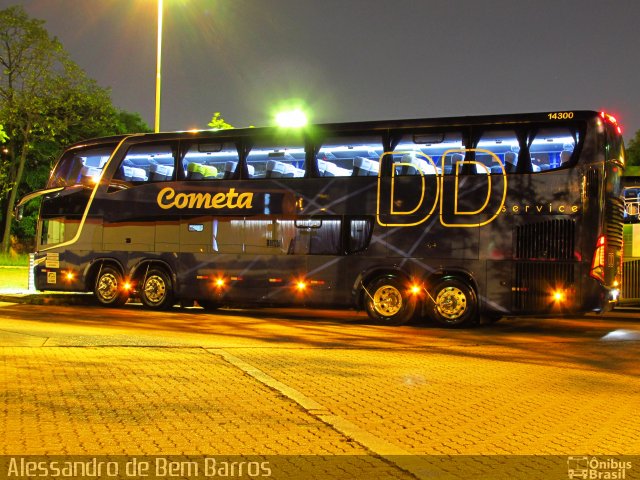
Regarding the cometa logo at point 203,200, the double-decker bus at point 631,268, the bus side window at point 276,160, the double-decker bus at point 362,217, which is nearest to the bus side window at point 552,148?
the double-decker bus at point 362,217

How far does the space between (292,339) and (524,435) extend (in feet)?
25.0

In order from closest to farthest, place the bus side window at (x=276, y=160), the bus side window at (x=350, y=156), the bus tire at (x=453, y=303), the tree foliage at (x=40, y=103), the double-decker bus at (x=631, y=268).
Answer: the bus tire at (x=453, y=303) → the bus side window at (x=350, y=156) → the bus side window at (x=276, y=160) → the double-decker bus at (x=631, y=268) → the tree foliage at (x=40, y=103)

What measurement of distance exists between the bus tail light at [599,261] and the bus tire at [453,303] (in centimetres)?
242

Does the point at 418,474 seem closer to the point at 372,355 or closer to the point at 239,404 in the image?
the point at 239,404

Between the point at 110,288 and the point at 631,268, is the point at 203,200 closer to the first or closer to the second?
the point at 110,288

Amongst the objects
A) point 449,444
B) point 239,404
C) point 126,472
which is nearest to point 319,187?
point 239,404

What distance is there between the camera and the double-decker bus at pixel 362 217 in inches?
610

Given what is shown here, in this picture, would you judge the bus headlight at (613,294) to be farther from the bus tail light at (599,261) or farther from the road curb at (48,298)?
the road curb at (48,298)

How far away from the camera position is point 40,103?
45.8 m

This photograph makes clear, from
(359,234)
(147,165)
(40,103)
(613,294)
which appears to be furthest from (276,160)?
(40,103)

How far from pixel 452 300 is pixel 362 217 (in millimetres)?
2668

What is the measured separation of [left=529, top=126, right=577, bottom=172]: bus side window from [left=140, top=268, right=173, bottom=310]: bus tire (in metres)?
9.59

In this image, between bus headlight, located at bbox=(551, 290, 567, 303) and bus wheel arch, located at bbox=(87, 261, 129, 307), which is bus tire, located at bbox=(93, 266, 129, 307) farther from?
bus headlight, located at bbox=(551, 290, 567, 303)

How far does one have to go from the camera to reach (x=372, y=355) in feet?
39.4
